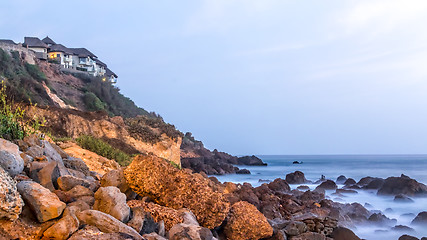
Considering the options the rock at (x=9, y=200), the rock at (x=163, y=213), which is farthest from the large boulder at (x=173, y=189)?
the rock at (x=9, y=200)

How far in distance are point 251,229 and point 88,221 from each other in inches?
155

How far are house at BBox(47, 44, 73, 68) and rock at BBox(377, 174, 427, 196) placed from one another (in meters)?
58.1

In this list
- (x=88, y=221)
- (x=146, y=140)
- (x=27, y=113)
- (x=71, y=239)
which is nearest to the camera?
(x=71, y=239)

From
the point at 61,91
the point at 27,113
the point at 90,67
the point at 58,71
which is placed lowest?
the point at 27,113

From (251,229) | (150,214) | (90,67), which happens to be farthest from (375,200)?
(90,67)

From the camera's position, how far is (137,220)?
16.6 ft

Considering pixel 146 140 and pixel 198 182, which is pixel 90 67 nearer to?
pixel 146 140

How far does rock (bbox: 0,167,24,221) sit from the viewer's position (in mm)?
4070

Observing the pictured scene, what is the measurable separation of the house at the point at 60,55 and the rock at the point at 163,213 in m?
66.1

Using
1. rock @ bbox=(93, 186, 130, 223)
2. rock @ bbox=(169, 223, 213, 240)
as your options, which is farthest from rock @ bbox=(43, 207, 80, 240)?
rock @ bbox=(169, 223, 213, 240)

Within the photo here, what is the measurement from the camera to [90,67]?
254 feet

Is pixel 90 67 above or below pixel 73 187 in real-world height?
above

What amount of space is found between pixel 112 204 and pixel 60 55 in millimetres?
71442

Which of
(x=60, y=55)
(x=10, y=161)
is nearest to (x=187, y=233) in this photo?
(x=10, y=161)
